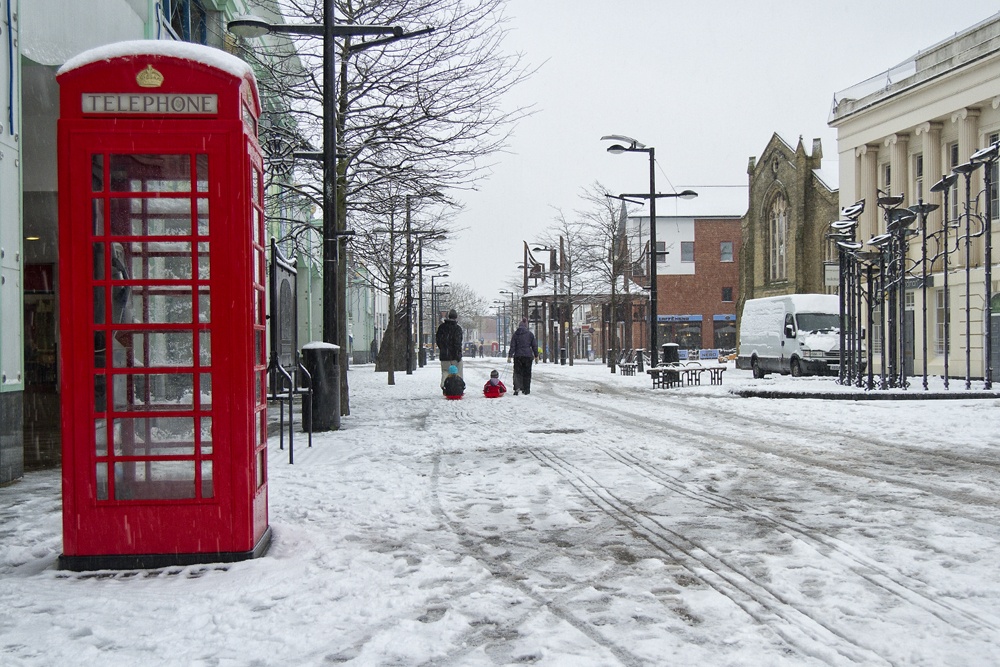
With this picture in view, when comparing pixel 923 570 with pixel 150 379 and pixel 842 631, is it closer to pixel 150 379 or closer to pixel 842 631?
pixel 842 631

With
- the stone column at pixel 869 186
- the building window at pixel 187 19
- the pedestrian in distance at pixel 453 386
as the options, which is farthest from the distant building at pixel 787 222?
the building window at pixel 187 19

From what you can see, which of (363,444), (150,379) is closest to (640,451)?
(363,444)

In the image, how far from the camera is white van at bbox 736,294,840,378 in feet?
89.4

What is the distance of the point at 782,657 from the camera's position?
358 cm

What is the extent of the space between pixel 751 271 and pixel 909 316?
20582 millimetres

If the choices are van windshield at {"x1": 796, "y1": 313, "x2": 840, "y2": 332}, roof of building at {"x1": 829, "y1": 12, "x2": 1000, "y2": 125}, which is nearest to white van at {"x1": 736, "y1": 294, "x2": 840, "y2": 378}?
van windshield at {"x1": 796, "y1": 313, "x2": 840, "y2": 332}

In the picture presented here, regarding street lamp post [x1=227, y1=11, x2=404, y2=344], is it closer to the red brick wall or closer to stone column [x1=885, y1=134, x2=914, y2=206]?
stone column [x1=885, y1=134, x2=914, y2=206]

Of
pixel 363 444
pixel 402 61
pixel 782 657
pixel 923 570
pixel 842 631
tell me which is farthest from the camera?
pixel 402 61

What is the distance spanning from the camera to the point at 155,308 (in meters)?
5.15

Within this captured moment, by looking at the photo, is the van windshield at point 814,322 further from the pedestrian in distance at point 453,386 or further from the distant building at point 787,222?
the distant building at point 787,222

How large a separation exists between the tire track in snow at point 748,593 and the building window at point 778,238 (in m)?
42.8

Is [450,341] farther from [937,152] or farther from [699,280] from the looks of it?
[699,280]

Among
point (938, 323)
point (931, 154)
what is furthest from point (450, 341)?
point (931, 154)

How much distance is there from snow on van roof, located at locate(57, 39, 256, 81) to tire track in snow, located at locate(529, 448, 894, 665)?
12.4ft
